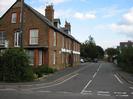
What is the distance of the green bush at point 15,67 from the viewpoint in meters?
24.7

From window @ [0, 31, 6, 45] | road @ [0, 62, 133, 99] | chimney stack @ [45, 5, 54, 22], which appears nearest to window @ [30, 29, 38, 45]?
window @ [0, 31, 6, 45]

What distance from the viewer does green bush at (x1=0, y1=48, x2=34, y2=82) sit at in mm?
24656

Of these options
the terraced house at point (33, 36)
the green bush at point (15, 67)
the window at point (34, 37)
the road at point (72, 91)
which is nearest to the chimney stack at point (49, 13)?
the terraced house at point (33, 36)

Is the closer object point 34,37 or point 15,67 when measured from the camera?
point 15,67

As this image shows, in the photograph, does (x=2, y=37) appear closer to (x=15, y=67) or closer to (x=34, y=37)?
(x=34, y=37)

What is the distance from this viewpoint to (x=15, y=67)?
24922 millimetres

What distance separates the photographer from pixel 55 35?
41000mm

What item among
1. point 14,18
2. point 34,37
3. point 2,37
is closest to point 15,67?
point 34,37

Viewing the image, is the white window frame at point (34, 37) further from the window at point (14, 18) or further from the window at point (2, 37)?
the window at point (2, 37)

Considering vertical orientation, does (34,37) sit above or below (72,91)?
above

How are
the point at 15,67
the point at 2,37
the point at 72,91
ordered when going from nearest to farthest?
1. the point at 72,91
2. the point at 15,67
3. the point at 2,37

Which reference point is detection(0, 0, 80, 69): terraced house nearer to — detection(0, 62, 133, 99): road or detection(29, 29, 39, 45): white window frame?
detection(29, 29, 39, 45): white window frame

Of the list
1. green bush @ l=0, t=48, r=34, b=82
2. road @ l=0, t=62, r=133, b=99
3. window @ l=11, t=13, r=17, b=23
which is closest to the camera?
road @ l=0, t=62, r=133, b=99

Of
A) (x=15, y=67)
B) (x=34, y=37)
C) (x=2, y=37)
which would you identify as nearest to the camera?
(x=15, y=67)
